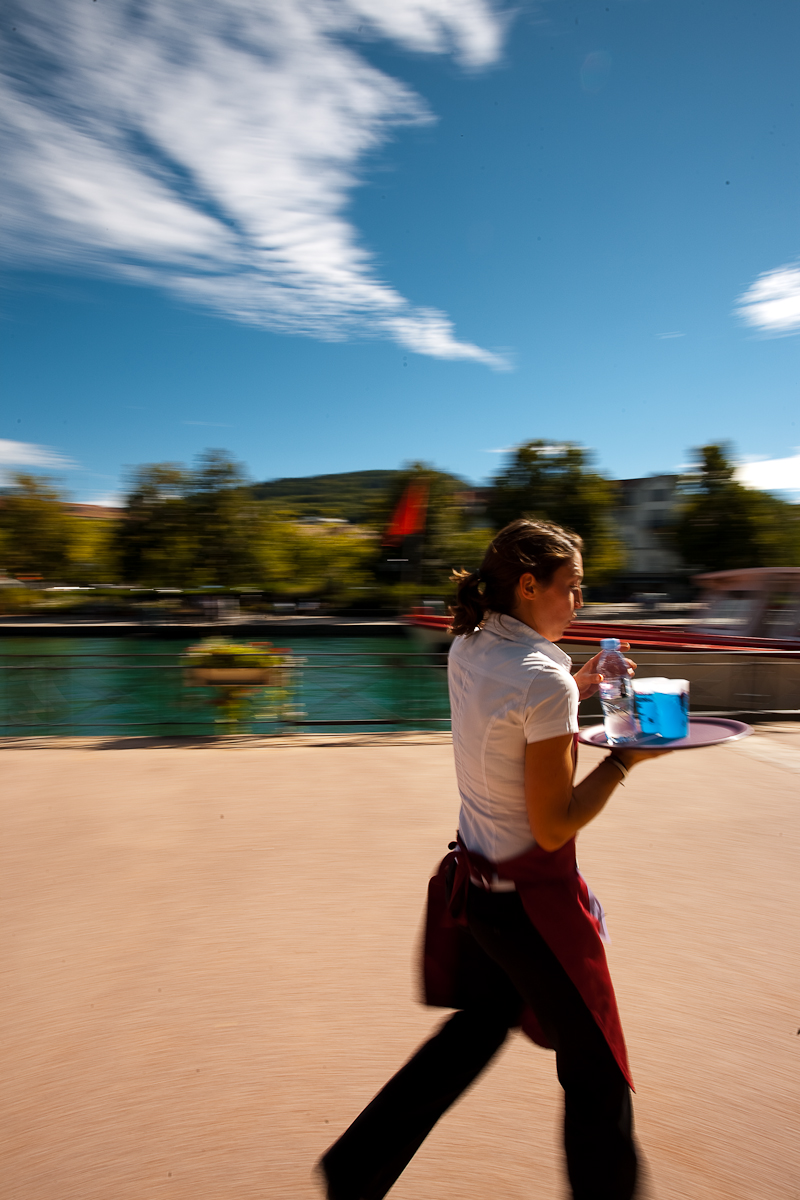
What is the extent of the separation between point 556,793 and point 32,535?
Answer: 6070cm

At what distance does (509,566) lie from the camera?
5.44ft

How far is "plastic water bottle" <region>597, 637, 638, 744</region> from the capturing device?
1752 mm

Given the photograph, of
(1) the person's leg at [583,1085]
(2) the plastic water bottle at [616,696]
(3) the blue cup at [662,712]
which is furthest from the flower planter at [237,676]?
(1) the person's leg at [583,1085]

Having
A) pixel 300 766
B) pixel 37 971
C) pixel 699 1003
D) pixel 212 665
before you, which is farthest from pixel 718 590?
pixel 37 971

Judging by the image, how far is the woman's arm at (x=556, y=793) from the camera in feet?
4.86

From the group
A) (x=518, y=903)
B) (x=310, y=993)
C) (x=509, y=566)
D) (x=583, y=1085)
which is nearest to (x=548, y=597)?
(x=509, y=566)

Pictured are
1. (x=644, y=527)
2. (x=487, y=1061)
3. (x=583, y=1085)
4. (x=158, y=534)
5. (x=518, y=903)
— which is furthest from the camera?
(x=644, y=527)

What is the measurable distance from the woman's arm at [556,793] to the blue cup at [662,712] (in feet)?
0.79

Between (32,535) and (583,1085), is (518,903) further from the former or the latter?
(32,535)

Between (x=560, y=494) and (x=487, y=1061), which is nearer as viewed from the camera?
(x=487, y=1061)

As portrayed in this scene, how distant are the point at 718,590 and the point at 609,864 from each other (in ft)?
35.2

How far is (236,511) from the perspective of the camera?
55.8m

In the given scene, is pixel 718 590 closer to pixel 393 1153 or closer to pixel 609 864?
pixel 609 864

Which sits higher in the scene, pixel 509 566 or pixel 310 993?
pixel 509 566
